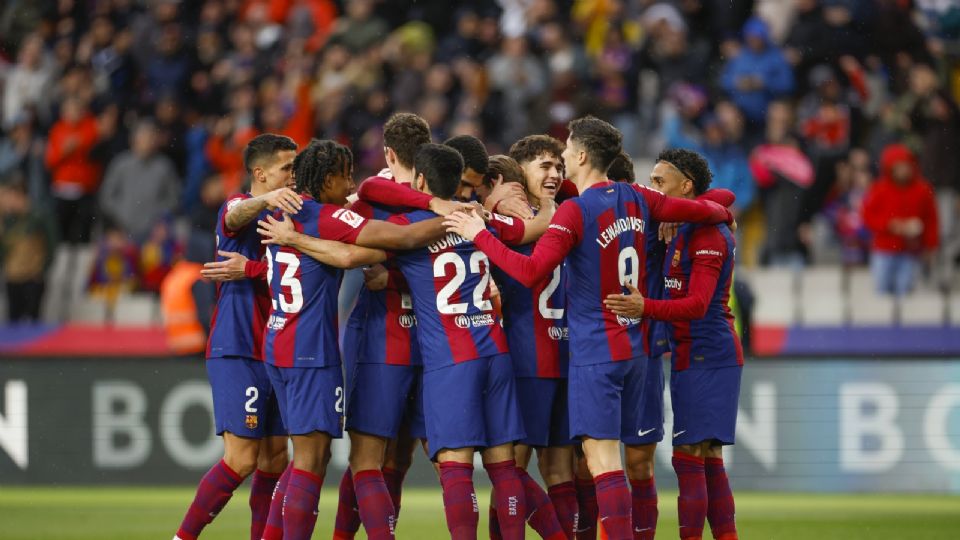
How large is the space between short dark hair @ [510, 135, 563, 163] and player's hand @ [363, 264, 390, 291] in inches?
44.1

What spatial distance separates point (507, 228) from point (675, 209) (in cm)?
91

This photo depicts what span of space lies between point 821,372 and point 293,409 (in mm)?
6202

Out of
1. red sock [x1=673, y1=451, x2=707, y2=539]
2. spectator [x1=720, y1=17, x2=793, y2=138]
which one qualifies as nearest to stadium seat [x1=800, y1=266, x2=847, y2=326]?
spectator [x1=720, y1=17, x2=793, y2=138]

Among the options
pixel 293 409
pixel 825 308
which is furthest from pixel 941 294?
pixel 293 409

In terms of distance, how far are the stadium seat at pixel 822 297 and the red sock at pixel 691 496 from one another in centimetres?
670

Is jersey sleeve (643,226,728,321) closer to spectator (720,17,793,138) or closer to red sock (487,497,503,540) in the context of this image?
red sock (487,497,503,540)

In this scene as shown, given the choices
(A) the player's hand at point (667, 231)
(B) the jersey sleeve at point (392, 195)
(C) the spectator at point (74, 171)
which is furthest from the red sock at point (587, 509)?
(C) the spectator at point (74, 171)

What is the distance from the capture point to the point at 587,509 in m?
8.16

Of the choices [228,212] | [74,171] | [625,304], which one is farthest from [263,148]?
[74,171]

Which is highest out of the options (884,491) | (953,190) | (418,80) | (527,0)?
(527,0)

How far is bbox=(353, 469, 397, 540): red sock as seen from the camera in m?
7.36

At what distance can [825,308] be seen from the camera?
14.7 metres

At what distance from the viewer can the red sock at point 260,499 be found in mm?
8172

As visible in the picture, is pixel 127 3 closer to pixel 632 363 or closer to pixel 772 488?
pixel 772 488
